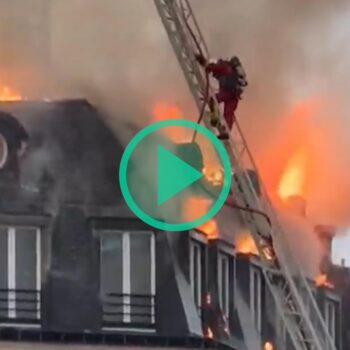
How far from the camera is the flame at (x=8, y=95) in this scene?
10.3 ft

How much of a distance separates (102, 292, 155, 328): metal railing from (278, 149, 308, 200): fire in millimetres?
392

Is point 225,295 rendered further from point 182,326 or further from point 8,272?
point 8,272

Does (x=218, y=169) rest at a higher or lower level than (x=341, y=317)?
higher

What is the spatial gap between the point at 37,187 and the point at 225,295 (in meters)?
0.45

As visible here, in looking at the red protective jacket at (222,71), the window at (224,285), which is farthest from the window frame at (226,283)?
the red protective jacket at (222,71)

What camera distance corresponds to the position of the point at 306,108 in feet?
10.4

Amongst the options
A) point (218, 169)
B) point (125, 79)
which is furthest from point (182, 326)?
point (125, 79)

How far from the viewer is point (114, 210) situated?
3105 millimetres

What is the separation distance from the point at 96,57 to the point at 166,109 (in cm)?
18

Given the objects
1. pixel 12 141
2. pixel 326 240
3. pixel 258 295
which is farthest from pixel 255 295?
pixel 12 141

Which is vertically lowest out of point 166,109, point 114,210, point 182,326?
point 182,326

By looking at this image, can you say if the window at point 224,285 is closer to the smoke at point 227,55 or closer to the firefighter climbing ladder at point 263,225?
the firefighter climbing ladder at point 263,225

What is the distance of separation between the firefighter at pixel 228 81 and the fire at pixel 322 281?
0.37m

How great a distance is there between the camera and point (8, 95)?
3145 millimetres
